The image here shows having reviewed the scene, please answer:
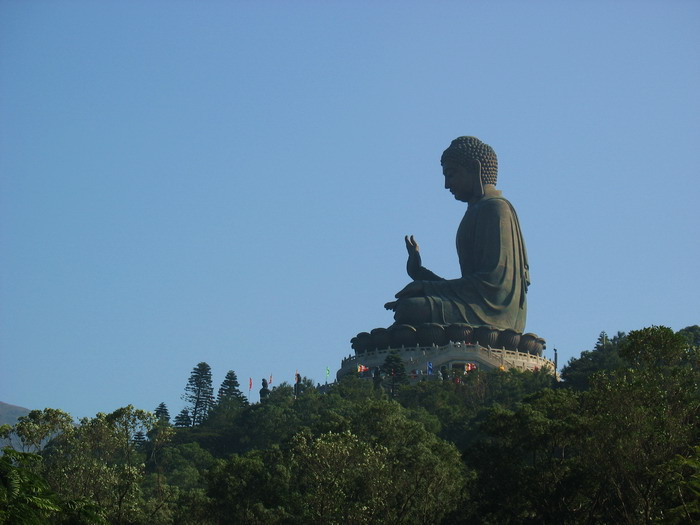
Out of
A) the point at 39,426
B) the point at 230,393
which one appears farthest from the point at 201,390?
the point at 39,426

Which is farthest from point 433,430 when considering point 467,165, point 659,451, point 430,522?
point 467,165

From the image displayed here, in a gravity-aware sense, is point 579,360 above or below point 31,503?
above

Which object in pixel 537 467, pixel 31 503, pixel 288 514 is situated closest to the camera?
pixel 31 503

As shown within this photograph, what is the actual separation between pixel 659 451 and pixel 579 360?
26.0 m

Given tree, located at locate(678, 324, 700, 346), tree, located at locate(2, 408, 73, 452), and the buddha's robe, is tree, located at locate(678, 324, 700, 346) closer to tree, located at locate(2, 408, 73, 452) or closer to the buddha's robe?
the buddha's robe

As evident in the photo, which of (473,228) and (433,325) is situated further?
(473,228)

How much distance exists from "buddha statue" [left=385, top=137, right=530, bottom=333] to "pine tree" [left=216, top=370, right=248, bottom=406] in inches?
353

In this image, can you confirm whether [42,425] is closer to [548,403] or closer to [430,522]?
[430,522]

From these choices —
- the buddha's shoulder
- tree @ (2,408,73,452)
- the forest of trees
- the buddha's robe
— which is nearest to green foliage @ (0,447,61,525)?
the forest of trees

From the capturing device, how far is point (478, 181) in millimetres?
63562

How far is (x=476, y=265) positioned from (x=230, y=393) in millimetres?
14691

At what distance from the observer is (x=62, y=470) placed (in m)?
28.5

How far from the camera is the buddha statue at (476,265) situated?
59500 mm

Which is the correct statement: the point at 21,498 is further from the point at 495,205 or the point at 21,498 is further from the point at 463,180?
the point at 463,180
